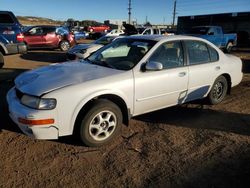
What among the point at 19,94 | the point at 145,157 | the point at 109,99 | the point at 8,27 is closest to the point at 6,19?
the point at 8,27

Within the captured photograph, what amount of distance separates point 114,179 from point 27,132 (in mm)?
1286

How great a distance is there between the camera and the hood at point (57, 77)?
3709 millimetres

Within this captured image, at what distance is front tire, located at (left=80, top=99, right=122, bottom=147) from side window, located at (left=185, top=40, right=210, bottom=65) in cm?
186

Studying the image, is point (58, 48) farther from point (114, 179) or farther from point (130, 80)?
point (114, 179)

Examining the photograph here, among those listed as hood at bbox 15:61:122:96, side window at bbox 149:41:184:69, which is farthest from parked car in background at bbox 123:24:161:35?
hood at bbox 15:61:122:96

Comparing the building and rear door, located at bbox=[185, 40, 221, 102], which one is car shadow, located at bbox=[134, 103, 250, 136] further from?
the building

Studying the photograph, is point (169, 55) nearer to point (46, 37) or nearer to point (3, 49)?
point (3, 49)

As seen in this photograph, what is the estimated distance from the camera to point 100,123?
12.9 feet

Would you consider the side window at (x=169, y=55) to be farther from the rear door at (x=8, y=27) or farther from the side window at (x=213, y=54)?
the rear door at (x=8, y=27)

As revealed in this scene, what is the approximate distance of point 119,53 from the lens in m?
5.13

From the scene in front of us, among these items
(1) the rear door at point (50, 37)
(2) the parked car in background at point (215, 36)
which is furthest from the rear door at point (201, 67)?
(1) the rear door at point (50, 37)

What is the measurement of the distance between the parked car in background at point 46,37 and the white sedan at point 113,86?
12728 millimetres

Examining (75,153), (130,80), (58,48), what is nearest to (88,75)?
(130,80)

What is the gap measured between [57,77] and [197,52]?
105 inches
